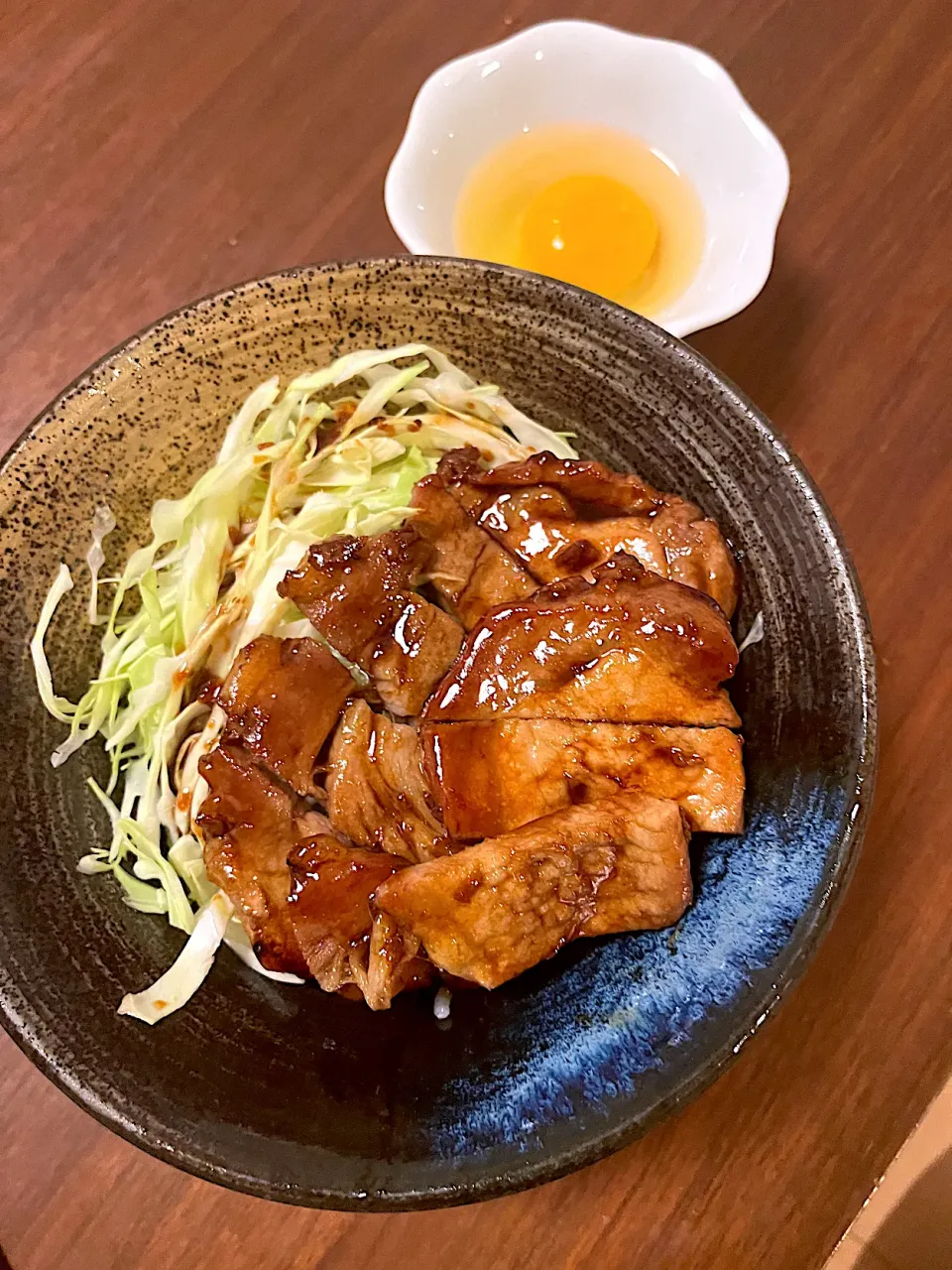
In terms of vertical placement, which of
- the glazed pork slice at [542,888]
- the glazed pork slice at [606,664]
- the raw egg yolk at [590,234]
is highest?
the raw egg yolk at [590,234]

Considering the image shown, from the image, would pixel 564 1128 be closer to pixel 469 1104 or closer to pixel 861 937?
pixel 469 1104

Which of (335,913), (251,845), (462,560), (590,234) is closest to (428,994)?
(335,913)

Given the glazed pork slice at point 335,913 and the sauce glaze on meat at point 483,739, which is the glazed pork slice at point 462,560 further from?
the glazed pork slice at point 335,913

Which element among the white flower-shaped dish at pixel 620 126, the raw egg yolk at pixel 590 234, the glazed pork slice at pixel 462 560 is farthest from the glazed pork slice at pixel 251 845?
the raw egg yolk at pixel 590 234

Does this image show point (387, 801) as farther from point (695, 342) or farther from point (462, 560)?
point (695, 342)

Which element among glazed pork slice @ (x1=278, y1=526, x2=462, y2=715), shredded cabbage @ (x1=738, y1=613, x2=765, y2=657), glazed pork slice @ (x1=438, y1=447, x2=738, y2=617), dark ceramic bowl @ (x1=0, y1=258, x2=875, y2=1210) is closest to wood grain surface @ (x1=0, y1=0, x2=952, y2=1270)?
dark ceramic bowl @ (x1=0, y1=258, x2=875, y2=1210)
